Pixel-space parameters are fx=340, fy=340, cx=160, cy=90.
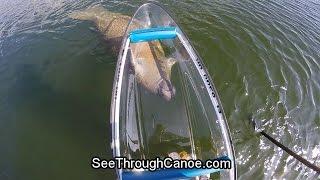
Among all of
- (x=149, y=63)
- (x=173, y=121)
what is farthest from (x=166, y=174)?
(x=149, y=63)

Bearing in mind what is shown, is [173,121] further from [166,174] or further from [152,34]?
[166,174]

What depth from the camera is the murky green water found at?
8484 millimetres

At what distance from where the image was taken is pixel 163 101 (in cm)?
934

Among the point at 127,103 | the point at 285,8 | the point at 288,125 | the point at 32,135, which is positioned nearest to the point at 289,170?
the point at 288,125

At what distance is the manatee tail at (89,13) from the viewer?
13.2 m

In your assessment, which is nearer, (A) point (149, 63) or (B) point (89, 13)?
(A) point (149, 63)

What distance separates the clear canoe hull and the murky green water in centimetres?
89

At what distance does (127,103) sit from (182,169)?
290cm

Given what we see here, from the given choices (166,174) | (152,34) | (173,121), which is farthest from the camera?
(173,121)

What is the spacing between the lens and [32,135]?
29.1 feet

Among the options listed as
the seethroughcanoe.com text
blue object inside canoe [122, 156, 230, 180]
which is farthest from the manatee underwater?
blue object inside canoe [122, 156, 230, 180]

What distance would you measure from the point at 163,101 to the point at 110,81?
6.31ft

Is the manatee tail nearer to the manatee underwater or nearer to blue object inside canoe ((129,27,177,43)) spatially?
the manatee underwater

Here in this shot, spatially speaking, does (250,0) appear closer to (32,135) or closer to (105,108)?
(105,108)
